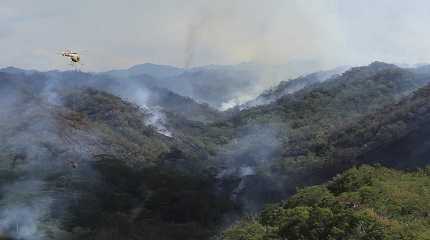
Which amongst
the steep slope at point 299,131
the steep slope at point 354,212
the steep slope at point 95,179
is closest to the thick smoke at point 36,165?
the steep slope at point 95,179

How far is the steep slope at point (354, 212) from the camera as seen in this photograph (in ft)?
129

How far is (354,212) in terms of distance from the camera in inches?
1668

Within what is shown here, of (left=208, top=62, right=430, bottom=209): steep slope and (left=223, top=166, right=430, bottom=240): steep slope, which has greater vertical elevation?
(left=208, top=62, right=430, bottom=209): steep slope

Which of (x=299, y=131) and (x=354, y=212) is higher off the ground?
(x=299, y=131)

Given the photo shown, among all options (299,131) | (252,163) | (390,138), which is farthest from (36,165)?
(299,131)

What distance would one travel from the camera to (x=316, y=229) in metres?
43.1

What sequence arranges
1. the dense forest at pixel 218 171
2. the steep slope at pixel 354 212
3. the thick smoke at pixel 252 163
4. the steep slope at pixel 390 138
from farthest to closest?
the thick smoke at pixel 252 163, the steep slope at pixel 390 138, the dense forest at pixel 218 171, the steep slope at pixel 354 212

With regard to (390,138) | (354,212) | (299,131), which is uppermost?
(299,131)

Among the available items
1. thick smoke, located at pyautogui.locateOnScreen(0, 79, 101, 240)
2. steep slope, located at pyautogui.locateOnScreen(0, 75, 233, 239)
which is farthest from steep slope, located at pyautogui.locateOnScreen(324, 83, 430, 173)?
thick smoke, located at pyautogui.locateOnScreen(0, 79, 101, 240)

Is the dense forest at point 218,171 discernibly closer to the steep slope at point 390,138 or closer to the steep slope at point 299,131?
the steep slope at point 390,138

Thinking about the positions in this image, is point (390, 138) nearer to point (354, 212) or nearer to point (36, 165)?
point (36, 165)

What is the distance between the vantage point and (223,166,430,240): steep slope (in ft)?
129

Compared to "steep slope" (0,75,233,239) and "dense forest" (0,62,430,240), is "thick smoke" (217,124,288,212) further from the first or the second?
"steep slope" (0,75,233,239)

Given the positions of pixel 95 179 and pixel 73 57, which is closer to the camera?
pixel 73 57
